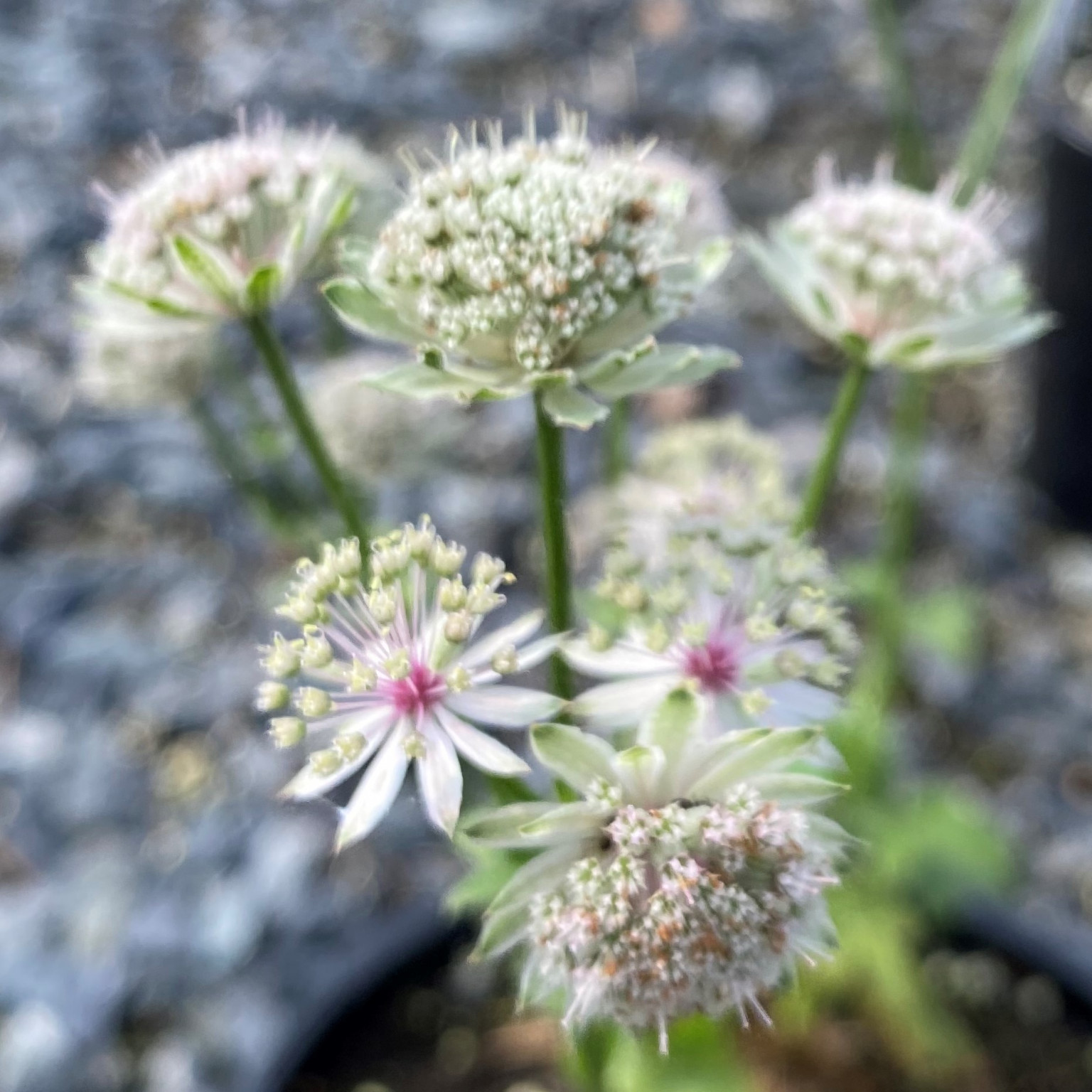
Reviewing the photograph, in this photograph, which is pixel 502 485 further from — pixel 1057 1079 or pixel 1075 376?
pixel 1057 1079

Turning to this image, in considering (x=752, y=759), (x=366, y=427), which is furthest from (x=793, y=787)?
(x=366, y=427)

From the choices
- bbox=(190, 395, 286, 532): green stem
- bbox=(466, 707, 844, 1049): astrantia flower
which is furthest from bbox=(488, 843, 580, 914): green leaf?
bbox=(190, 395, 286, 532): green stem

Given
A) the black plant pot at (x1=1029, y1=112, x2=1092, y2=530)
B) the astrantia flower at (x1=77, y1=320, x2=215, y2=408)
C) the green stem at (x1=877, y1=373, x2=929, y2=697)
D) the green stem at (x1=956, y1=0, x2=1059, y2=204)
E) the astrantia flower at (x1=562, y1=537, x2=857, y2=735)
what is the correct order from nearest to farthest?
the astrantia flower at (x1=562, y1=537, x2=857, y2=735) < the green stem at (x1=956, y1=0, x2=1059, y2=204) < the astrantia flower at (x1=77, y1=320, x2=215, y2=408) < the green stem at (x1=877, y1=373, x2=929, y2=697) < the black plant pot at (x1=1029, y1=112, x2=1092, y2=530)

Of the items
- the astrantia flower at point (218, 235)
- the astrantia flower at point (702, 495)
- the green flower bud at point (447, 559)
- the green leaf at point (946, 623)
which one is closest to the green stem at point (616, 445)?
the astrantia flower at point (702, 495)

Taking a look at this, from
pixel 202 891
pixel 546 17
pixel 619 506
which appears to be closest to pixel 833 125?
pixel 546 17

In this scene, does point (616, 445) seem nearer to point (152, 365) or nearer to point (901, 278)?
point (901, 278)

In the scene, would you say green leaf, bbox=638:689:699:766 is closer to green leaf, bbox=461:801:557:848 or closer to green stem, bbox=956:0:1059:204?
green leaf, bbox=461:801:557:848

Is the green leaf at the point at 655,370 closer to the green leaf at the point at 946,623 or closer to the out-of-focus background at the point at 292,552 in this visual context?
the out-of-focus background at the point at 292,552
